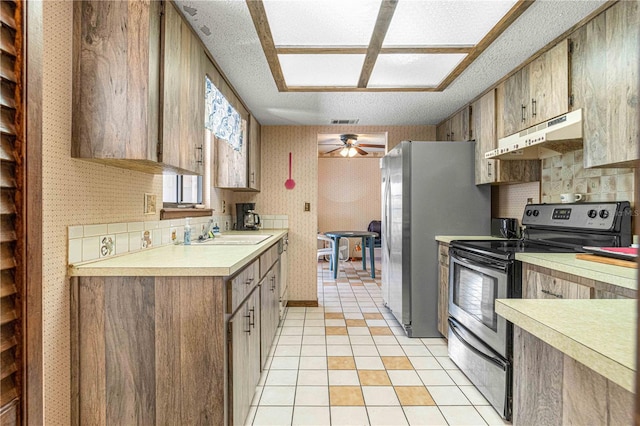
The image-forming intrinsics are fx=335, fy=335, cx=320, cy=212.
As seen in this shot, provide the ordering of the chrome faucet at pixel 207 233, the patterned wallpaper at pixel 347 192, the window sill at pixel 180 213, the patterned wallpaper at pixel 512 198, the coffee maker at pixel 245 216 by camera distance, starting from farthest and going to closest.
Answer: the patterned wallpaper at pixel 347 192 < the coffee maker at pixel 245 216 < the patterned wallpaper at pixel 512 198 < the chrome faucet at pixel 207 233 < the window sill at pixel 180 213

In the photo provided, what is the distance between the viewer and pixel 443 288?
2830 millimetres

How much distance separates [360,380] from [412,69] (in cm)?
217

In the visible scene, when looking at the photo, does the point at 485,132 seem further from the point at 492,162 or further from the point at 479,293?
the point at 479,293

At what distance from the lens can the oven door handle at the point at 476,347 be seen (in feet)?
6.14

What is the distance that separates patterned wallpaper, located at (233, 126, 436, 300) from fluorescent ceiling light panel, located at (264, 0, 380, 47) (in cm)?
196

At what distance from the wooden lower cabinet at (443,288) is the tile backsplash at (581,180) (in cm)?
83

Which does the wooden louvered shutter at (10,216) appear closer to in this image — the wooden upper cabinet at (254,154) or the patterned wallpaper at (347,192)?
the wooden upper cabinet at (254,154)

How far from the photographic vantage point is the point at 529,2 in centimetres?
159

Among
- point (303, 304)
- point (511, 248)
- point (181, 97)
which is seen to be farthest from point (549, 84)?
point (303, 304)

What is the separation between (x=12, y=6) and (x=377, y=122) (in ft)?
10.9

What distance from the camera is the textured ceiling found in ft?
5.60

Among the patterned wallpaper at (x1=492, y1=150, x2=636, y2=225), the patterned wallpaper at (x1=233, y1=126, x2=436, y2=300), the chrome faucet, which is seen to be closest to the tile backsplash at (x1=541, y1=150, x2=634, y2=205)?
the patterned wallpaper at (x1=492, y1=150, x2=636, y2=225)

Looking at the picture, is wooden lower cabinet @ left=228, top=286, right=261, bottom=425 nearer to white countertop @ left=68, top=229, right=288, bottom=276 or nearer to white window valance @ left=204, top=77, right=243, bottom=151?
white countertop @ left=68, top=229, right=288, bottom=276

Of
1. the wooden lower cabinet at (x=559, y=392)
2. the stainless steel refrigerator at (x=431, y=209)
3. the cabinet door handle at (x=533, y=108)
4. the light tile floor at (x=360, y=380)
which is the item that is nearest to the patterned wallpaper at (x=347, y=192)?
the light tile floor at (x=360, y=380)
